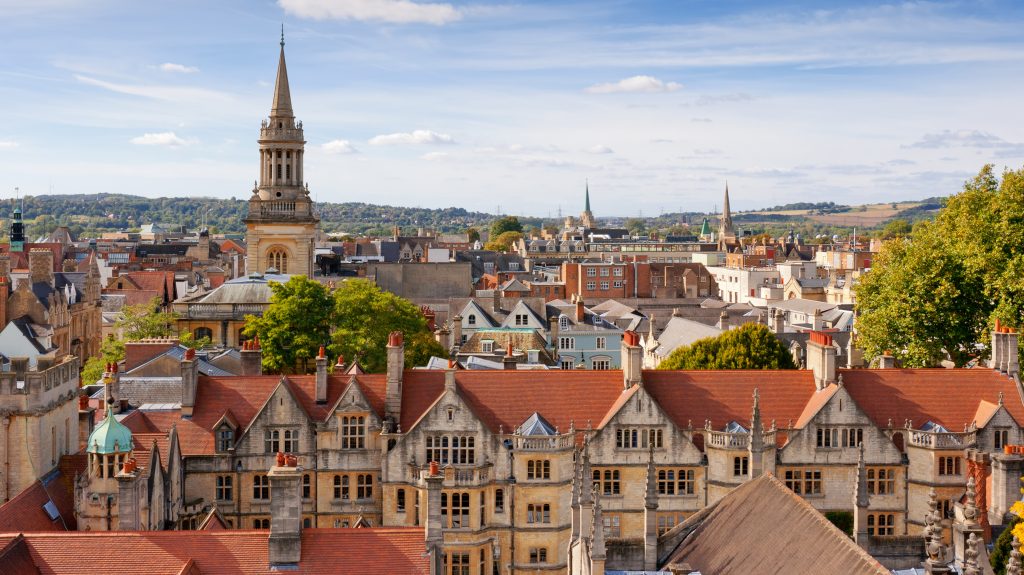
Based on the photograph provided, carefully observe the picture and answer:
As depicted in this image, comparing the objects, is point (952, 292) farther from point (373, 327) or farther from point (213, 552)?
point (213, 552)

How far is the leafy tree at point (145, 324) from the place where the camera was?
289ft

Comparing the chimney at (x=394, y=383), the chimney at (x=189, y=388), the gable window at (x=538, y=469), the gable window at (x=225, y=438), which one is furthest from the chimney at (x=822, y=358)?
the chimney at (x=189, y=388)

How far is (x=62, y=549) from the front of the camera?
3170 cm

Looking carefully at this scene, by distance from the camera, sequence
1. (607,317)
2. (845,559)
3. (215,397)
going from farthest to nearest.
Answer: (607,317) < (215,397) < (845,559)

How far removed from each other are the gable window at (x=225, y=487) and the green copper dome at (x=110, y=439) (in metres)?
10.4

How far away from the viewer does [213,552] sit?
31.9 metres

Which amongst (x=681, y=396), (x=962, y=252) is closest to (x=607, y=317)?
(x=962, y=252)

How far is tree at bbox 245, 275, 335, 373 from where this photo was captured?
73.1 meters

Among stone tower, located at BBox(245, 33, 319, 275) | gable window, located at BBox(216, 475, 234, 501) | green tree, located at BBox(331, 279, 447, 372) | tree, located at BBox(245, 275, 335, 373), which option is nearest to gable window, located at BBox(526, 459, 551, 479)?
gable window, located at BBox(216, 475, 234, 501)

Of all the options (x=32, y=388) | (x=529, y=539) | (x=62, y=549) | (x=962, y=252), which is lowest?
(x=529, y=539)

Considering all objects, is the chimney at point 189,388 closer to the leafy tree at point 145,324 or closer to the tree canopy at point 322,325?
the tree canopy at point 322,325

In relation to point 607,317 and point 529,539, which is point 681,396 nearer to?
point 529,539

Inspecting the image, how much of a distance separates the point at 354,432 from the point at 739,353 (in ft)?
87.8

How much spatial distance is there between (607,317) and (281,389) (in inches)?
2446
